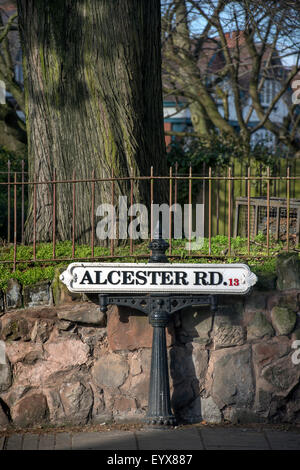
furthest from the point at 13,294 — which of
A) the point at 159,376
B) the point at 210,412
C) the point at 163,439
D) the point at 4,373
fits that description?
the point at 210,412

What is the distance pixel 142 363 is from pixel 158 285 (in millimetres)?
784

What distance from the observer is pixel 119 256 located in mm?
7035

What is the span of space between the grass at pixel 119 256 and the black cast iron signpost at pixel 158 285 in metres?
0.53

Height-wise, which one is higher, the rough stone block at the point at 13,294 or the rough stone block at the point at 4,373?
the rough stone block at the point at 13,294

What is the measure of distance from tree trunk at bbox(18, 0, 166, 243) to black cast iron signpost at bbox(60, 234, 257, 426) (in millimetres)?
1596

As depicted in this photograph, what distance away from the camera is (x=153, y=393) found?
630 cm

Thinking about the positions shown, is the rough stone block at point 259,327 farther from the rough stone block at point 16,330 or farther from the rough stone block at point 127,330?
the rough stone block at point 16,330

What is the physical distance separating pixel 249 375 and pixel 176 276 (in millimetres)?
1163

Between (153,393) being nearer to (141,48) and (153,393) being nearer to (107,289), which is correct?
(107,289)

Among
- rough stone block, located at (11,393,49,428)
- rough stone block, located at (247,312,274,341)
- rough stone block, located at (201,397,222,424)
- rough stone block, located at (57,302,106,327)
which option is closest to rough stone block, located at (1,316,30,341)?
rough stone block, located at (57,302,106,327)

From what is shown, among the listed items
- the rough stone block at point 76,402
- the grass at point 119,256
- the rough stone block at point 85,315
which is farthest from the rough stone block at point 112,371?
the grass at point 119,256

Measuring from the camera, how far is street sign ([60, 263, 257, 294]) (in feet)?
20.6

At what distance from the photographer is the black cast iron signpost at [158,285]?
20.6 feet
